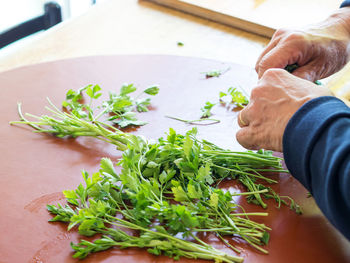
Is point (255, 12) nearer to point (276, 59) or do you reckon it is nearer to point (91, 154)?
point (276, 59)

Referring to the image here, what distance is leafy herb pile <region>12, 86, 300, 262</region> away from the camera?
39.2 inches

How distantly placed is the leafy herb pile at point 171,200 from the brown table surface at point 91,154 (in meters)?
0.03

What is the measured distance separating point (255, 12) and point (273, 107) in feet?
4.20

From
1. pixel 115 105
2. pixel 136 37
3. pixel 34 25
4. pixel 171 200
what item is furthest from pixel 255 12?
pixel 171 200

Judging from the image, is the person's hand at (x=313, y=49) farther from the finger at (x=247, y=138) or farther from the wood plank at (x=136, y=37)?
the wood plank at (x=136, y=37)

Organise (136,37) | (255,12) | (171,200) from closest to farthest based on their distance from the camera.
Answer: (171,200) < (136,37) < (255,12)

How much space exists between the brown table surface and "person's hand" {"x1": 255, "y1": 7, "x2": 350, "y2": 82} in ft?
0.82

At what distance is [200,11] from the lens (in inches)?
89.8

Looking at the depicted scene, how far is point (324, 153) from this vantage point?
945mm

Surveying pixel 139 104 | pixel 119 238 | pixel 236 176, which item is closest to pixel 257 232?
pixel 236 176

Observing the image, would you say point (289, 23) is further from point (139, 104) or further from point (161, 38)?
point (139, 104)

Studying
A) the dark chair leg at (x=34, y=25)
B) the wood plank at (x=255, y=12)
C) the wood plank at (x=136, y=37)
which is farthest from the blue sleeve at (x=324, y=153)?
the dark chair leg at (x=34, y=25)

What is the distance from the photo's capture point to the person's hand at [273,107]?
3.67 ft

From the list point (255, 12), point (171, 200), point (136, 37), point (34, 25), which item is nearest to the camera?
point (171, 200)
